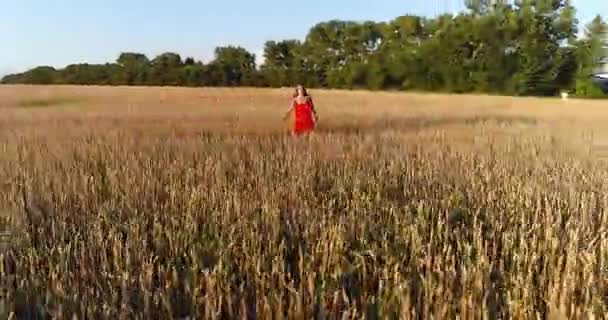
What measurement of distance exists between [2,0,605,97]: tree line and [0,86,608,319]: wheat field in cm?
4573

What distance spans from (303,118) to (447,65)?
45240mm

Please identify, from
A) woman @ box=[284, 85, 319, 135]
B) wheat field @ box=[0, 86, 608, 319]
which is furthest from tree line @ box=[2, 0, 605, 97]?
wheat field @ box=[0, 86, 608, 319]

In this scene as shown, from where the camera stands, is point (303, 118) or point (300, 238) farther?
point (303, 118)

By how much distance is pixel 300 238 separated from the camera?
133 inches

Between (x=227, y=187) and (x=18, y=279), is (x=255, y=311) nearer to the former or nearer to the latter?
(x=18, y=279)

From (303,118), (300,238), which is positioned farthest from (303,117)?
(300,238)

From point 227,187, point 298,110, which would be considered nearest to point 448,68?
point 298,110

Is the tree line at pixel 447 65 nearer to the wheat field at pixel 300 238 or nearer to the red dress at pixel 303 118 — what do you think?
the red dress at pixel 303 118

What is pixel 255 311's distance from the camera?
242 cm

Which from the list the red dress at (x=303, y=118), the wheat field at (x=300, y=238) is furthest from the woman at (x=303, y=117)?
the wheat field at (x=300, y=238)

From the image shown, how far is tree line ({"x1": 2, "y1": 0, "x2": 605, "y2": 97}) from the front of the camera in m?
49.5

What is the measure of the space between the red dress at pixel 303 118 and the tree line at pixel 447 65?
40970 millimetres

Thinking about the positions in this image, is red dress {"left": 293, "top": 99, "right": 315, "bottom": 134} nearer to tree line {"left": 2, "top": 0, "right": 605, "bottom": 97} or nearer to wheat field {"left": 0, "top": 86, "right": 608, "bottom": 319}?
wheat field {"left": 0, "top": 86, "right": 608, "bottom": 319}

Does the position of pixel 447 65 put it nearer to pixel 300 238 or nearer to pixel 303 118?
pixel 303 118
